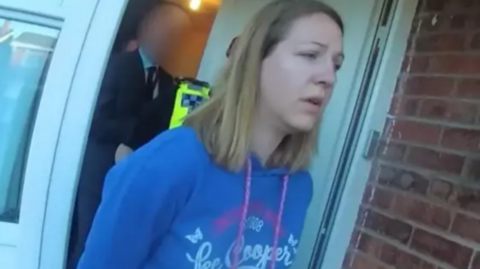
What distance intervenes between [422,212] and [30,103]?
0.98 m

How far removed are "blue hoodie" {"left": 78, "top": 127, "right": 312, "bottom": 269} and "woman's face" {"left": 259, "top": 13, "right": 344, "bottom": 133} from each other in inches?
4.4

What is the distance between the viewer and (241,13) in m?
2.08

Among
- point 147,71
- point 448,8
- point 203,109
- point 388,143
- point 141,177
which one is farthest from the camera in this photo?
point 147,71

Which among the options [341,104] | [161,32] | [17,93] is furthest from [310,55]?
[17,93]

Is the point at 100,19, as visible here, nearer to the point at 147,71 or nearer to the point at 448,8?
the point at 147,71

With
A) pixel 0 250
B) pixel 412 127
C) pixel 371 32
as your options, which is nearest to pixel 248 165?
pixel 412 127

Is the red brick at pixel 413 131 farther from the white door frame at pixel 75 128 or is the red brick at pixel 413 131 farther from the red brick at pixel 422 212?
the white door frame at pixel 75 128

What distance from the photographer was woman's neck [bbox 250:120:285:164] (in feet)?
4.37

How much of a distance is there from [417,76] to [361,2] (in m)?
0.26

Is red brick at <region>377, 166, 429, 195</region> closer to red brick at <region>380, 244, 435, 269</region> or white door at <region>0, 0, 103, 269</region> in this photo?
red brick at <region>380, 244, 435, 269</region>

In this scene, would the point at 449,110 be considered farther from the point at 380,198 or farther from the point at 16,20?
the point at 16,20

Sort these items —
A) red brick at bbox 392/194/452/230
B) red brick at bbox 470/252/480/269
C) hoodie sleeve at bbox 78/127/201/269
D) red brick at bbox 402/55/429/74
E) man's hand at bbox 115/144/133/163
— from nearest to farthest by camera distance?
hoodie sleeve at bbox 78/127/201/269, red brick at bbox 470/252/480/269, red brick at bbox 392/194/452/230, red brick at bbox 402/55/429/74, man's hand at bbox 115/144/133/163

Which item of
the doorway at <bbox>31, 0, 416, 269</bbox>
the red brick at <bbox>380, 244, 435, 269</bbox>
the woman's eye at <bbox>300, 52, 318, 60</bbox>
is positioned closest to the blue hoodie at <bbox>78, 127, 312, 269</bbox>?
the woman's eye at <bbox>300, 52, 318, 60</bbox>

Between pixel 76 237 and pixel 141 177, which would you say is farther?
pixel 76 237
